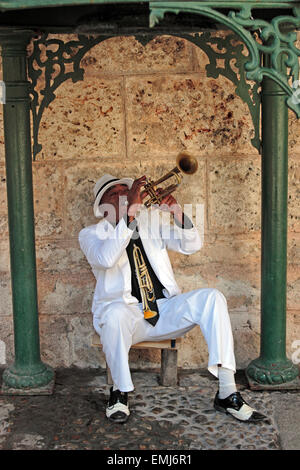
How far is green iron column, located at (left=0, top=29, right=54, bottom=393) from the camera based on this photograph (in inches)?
188

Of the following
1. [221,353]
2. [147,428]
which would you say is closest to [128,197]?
[221,353]

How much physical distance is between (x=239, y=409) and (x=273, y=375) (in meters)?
0.57

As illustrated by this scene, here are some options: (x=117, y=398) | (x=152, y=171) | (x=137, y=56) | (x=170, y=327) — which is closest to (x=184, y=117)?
(x=152, y=171)

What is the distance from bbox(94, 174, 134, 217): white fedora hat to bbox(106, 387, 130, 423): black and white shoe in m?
1.30

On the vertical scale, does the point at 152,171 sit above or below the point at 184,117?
below

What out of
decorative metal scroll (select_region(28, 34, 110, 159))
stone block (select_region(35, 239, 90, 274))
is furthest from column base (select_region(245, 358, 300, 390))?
decorative metal scroll (select_region(28, 34, 110, 159))

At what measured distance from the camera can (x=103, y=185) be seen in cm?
507

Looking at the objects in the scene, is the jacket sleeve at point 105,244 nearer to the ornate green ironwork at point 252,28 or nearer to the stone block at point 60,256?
the stone block at point 60,256

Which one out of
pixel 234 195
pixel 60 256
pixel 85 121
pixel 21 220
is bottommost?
pixel 60 256

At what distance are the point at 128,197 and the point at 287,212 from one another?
4.21ft

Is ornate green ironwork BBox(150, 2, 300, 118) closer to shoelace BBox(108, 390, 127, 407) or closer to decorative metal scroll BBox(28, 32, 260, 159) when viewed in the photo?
decorative metal scroll BBox(28, 32, 260, 159)

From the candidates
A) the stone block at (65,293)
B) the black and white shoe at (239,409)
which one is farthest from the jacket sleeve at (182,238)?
the black and white shoe at (239,409)

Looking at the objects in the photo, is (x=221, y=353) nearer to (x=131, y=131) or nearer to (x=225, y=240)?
(x=225, y=240)

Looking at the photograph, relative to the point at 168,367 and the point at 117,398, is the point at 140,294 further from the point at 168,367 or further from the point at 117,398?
the point at 117,398
